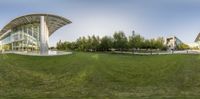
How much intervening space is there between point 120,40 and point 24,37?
75.1 feet

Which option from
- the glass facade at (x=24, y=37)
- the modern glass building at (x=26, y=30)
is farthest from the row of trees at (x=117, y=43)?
the glass facade at (x=24, y=37)

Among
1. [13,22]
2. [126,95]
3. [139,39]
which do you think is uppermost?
[13,22]

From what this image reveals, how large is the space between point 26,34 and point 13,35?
13.2ft

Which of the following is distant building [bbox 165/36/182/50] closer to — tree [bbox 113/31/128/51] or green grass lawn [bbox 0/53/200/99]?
tree [bbox 113/31/128/51]

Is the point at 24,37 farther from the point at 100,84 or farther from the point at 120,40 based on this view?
the point at 100,84

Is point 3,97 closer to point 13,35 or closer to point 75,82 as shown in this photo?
point 75,82

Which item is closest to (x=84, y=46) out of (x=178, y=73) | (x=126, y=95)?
(x=178, y=73)

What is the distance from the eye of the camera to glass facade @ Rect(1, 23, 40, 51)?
57.6m

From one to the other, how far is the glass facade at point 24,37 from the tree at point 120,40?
1738 cm

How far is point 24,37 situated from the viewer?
59.2m

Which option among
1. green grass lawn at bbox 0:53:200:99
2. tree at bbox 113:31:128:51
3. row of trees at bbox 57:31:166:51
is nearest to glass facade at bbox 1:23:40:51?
row of trees at bbox 57:31:166:51

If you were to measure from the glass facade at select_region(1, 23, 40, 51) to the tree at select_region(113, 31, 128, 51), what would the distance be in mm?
17381

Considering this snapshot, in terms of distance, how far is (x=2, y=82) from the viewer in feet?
40.4

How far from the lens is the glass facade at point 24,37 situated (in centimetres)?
5756
